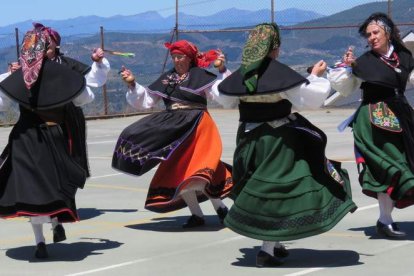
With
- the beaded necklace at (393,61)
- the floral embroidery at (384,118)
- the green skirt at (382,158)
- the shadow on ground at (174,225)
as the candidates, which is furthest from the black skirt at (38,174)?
the beaded necklace at (393,61)

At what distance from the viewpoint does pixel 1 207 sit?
7.68m

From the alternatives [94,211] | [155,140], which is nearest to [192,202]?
[155,140]

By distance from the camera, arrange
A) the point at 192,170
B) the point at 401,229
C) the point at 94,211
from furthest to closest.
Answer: the point at 94,211 → the point at 192,170 → the point at 401,229

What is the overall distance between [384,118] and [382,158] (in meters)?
0.32

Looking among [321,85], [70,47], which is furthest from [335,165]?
[70,47]

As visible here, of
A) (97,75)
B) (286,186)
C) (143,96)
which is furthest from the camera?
(143,96)

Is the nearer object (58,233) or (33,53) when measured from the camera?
(33,53)

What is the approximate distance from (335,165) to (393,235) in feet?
3.57

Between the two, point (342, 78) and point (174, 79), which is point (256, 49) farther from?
point (174, 79)

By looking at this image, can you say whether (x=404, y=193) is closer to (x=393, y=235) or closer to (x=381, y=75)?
(x=393, y=235)

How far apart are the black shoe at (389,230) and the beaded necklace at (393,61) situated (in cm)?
123

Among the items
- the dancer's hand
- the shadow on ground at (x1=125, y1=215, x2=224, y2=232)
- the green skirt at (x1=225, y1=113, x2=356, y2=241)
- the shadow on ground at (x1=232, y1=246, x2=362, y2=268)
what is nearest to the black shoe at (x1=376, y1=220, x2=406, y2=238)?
the shadow on ground at (x1=232, y1=246, x2=362, y2=268)

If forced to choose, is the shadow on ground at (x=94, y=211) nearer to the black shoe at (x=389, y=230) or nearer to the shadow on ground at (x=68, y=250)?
the shadow on ground at (x=68, y=250)

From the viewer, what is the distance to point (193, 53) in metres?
9.16
